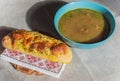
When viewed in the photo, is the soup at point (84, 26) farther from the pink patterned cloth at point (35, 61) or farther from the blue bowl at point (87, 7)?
the pink patterned cloth at point (35, 61)

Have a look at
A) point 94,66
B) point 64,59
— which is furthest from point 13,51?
point 94,66

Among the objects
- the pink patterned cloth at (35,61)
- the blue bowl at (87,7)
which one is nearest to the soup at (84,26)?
the blue bowl at (87,7)

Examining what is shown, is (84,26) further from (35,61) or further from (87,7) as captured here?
(35,61)

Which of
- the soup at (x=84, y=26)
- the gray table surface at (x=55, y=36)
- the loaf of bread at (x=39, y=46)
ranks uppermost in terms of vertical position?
the soup at (x=84, y=26)

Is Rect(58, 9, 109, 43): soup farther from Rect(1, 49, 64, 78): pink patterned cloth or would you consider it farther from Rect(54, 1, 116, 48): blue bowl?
Rect(1, 49, 64, 78): pink patterned cloth

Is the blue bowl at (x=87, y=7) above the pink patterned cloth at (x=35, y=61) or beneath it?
above

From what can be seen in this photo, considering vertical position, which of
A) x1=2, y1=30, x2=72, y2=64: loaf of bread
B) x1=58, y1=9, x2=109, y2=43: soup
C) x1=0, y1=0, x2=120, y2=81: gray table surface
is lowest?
x1=0, y1=0, x2=120, y2=81: gray table surface

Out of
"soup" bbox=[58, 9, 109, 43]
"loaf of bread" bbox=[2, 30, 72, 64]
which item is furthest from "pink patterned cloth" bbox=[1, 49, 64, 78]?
"soup" bbox=[58, 9, 109, 43]
